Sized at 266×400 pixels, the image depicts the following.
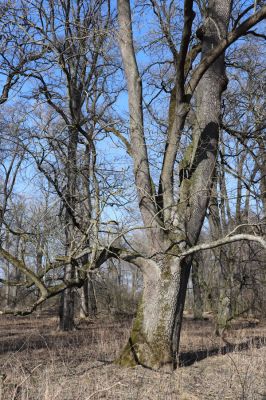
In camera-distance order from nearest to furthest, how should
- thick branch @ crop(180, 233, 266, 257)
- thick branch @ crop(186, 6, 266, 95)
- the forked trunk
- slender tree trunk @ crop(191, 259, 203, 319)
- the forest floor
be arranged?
1. the forest floor
2. thick branch @ crop(180, 233, 266, 257)
3. the forked trunk
4. thick branch @ crop(186, 6, 266, 95)
5. slender tree trunk @ crop(191, 259, 203, 319)

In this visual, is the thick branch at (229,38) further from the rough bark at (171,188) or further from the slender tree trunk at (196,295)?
the slender tree trunk at (196,295)

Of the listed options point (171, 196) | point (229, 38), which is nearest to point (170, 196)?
point (171, 196)

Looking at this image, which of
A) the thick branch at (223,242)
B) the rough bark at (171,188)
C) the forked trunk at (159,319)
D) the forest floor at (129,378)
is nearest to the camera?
the forest floor at (129,378)

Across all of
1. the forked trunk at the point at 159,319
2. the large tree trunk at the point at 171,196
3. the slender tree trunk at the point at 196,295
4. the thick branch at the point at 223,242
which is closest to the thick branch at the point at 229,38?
the large tree trunk at the point at 171,196

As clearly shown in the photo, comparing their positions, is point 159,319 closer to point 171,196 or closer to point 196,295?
point 171,196

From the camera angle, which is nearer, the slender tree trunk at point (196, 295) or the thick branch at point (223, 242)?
the thick branch at point (223, 242)

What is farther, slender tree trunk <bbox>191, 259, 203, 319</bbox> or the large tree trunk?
slender tree trunk <bbox>191, 259, 203, 319</bbox>

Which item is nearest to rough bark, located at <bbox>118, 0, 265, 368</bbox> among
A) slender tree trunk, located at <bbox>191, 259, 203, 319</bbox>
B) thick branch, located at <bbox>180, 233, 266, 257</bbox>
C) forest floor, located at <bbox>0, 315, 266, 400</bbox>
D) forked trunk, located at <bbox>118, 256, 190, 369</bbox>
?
forked trunk, located at <bbox>118, 256, 190, 369</bbox>

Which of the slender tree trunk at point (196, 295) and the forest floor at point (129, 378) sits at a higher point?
the slender tree trunk at point (196, 295)

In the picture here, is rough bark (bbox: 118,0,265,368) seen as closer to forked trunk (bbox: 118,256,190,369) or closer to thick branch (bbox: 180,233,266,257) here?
forked trunk (bbox: 118,256,190,369)

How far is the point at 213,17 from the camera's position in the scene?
6.97m

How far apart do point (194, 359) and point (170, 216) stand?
2.31 m

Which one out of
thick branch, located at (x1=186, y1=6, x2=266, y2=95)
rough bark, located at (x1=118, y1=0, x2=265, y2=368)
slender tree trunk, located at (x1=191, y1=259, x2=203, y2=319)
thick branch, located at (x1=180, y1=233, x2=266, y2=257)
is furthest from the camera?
slender tree trunk, located at (x1=191, y1=259, x2=203, y2=319)

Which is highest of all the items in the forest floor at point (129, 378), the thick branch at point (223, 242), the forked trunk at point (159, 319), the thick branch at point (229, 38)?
the thick branch at point (229, 38)
